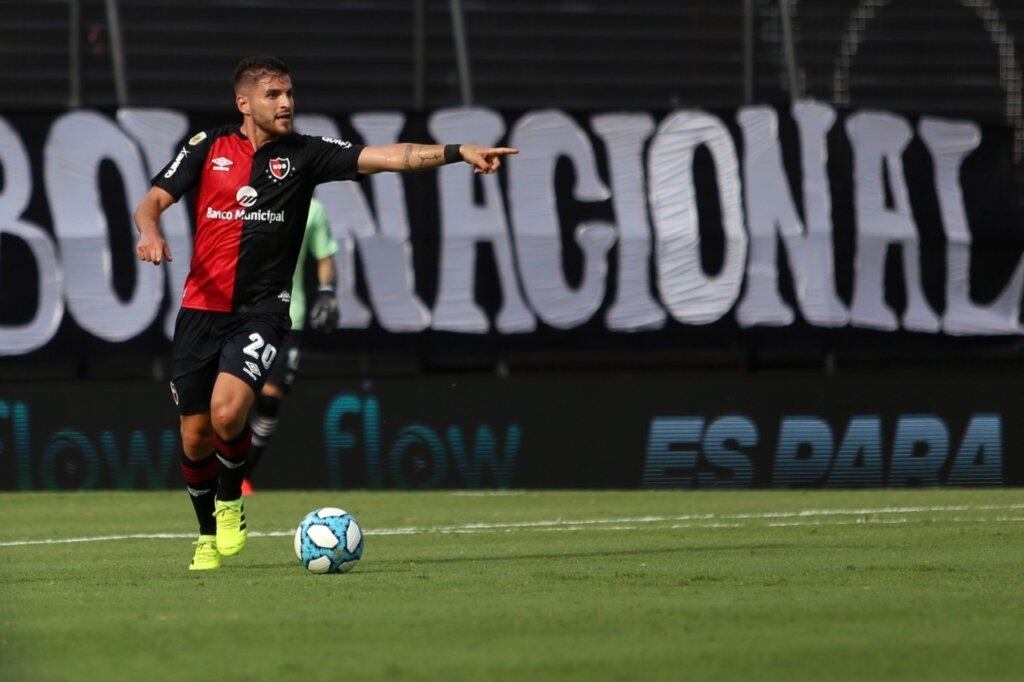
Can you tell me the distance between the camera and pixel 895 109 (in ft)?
52.1

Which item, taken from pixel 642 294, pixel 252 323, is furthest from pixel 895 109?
pixel 252 323

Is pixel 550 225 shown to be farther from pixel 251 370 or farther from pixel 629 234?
pixel 251 370

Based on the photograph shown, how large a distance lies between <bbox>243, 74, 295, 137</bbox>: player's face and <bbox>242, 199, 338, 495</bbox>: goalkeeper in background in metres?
4.53

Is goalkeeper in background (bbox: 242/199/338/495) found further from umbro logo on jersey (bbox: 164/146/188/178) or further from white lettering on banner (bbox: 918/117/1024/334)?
white lettering on banner (bbox: 918/117/1024/334)

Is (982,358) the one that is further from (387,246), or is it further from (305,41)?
(305,41)

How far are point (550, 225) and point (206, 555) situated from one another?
6.66m

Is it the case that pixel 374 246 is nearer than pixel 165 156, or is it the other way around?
pixel 165 156

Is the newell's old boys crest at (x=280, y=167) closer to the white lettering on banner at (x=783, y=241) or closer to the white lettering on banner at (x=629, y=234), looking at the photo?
the white lettering on banner at (x=629, y=234)

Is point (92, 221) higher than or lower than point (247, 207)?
lower

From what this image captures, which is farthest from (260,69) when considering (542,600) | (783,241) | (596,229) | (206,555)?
(783,241)

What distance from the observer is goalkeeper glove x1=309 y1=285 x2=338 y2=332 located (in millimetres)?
13320

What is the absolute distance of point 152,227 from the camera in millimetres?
8320

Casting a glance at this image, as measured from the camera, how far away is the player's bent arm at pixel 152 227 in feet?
26.5

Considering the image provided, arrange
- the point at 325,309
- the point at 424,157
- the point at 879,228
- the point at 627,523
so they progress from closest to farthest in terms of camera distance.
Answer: the point at 424,157 → the point at 627,523 → the point at 325,309 → the point at 879,228
